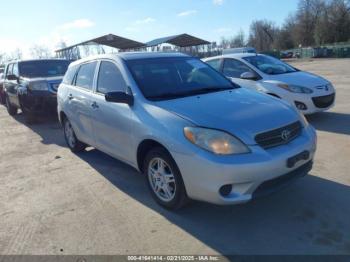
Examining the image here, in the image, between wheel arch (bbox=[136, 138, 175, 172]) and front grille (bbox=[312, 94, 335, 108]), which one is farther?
front grille (bbox=[312, 94, 335, 108])

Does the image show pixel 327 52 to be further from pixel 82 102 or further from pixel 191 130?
pixel 191 130

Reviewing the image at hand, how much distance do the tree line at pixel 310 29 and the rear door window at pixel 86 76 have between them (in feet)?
244

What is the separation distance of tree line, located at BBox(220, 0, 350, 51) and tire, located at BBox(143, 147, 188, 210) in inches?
2998

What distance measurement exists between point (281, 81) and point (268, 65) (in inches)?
34.4

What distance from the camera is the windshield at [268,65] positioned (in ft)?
27.1

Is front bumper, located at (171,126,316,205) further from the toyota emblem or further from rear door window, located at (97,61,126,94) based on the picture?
rear door window, located at (97,61,126,94)

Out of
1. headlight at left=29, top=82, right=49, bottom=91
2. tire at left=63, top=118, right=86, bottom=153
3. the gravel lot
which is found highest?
headlight at left=29, top=82, right=49, bottom=91

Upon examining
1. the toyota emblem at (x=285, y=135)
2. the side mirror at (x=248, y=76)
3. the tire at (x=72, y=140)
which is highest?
the side mirror at (x=248, y=76)

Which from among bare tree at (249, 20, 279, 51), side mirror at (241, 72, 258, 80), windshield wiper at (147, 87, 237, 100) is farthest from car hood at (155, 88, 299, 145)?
bare tree at (249, 20, 279, 51)

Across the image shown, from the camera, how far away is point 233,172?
10.9ft

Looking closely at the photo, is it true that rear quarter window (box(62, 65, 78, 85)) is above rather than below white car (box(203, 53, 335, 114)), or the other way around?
above

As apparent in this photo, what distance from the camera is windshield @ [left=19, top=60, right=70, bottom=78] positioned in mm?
10977

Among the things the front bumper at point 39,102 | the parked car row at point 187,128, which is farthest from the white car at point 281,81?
the front bumper at point 39,102

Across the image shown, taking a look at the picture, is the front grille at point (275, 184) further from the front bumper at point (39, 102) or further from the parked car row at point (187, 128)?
the front bumper at point (39, 102)
